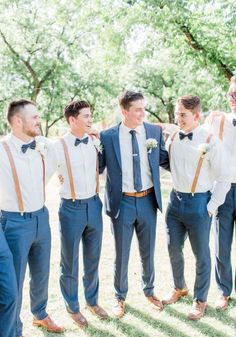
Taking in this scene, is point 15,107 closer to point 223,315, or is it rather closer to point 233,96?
point 233,96

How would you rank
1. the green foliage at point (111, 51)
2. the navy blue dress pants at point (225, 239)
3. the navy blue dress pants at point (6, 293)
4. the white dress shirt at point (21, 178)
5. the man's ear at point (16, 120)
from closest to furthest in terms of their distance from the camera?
the navy blue dress pants at point (6, 293), the white dress shirt at point (21, 178), the man's ear at point (16, 120), the navy blue dress pants at point (225, 239), the green foliage at point (111, 51)

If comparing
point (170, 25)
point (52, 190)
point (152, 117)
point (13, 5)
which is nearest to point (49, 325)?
point (170, 25)

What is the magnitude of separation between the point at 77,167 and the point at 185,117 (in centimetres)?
126

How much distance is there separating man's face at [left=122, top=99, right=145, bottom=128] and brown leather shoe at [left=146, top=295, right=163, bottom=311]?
199 cm

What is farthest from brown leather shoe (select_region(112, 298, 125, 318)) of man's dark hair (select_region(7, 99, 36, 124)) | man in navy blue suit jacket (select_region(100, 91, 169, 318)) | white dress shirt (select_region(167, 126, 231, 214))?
man's dark hair (select_region(7, 99, 36, 124))

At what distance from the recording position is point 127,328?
4.67 metres

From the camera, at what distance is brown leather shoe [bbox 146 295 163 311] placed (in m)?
5.09

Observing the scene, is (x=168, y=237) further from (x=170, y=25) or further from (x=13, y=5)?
(x=13, y=5)

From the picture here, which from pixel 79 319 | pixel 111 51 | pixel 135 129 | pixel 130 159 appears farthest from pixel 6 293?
pixel 111 51

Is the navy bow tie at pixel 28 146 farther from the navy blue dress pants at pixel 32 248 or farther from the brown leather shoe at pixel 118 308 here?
the brown leather shoe at pixel 118 308

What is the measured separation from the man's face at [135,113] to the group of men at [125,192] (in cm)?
1

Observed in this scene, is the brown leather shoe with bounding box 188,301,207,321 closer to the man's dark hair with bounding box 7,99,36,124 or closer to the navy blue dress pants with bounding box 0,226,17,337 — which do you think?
the navy blue dress pants with bounding box 0,226,17,337

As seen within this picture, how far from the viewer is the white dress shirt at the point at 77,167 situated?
4.59m

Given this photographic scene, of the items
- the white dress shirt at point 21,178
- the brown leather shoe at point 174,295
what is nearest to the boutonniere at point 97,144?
the white dress shirt at point 21,178
